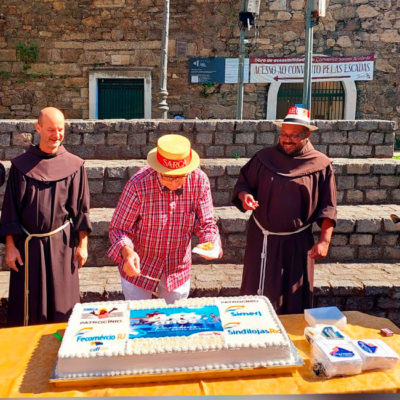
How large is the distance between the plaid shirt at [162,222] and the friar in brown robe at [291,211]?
0.57 m

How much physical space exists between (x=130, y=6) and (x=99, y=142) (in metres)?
7.40

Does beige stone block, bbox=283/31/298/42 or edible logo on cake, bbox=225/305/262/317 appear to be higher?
beige stone block, bbox=283/31/298/42

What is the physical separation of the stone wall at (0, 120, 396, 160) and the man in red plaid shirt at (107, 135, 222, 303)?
12.2ft

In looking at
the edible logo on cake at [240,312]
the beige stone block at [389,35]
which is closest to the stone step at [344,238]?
the edible logo on cake at [240,312]

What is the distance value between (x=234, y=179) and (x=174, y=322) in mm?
4009

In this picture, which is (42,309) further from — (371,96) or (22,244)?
(371,96)

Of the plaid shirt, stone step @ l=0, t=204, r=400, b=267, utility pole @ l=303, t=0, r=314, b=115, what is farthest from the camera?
utility pole @ l=303, t=0, r=314, b=115

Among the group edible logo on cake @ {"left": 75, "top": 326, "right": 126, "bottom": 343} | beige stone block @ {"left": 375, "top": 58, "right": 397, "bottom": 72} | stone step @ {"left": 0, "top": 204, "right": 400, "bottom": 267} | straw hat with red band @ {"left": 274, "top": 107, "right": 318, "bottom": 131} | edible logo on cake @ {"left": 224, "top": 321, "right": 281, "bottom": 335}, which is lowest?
stone step @ {"left": 0, "top": 204, "right": 400, "bottom": 267}

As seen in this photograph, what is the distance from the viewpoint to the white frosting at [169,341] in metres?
1.64

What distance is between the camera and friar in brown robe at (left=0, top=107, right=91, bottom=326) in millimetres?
3066

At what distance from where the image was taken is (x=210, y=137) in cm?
646

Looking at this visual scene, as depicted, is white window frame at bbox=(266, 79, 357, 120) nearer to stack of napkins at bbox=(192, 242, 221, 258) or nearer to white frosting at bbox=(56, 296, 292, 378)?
stack of napkins at bbox=(192, 242, 221, 258)

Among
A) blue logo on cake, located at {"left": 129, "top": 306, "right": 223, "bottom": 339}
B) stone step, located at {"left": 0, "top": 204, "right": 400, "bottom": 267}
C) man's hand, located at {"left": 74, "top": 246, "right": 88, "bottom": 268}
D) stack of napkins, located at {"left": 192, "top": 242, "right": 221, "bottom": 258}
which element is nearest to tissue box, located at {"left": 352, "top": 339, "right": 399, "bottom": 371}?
blue logo on cake, located at {"left": 129, "top": 306, "right": 223, "bottom": 339}

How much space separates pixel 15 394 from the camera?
161 centimetres
